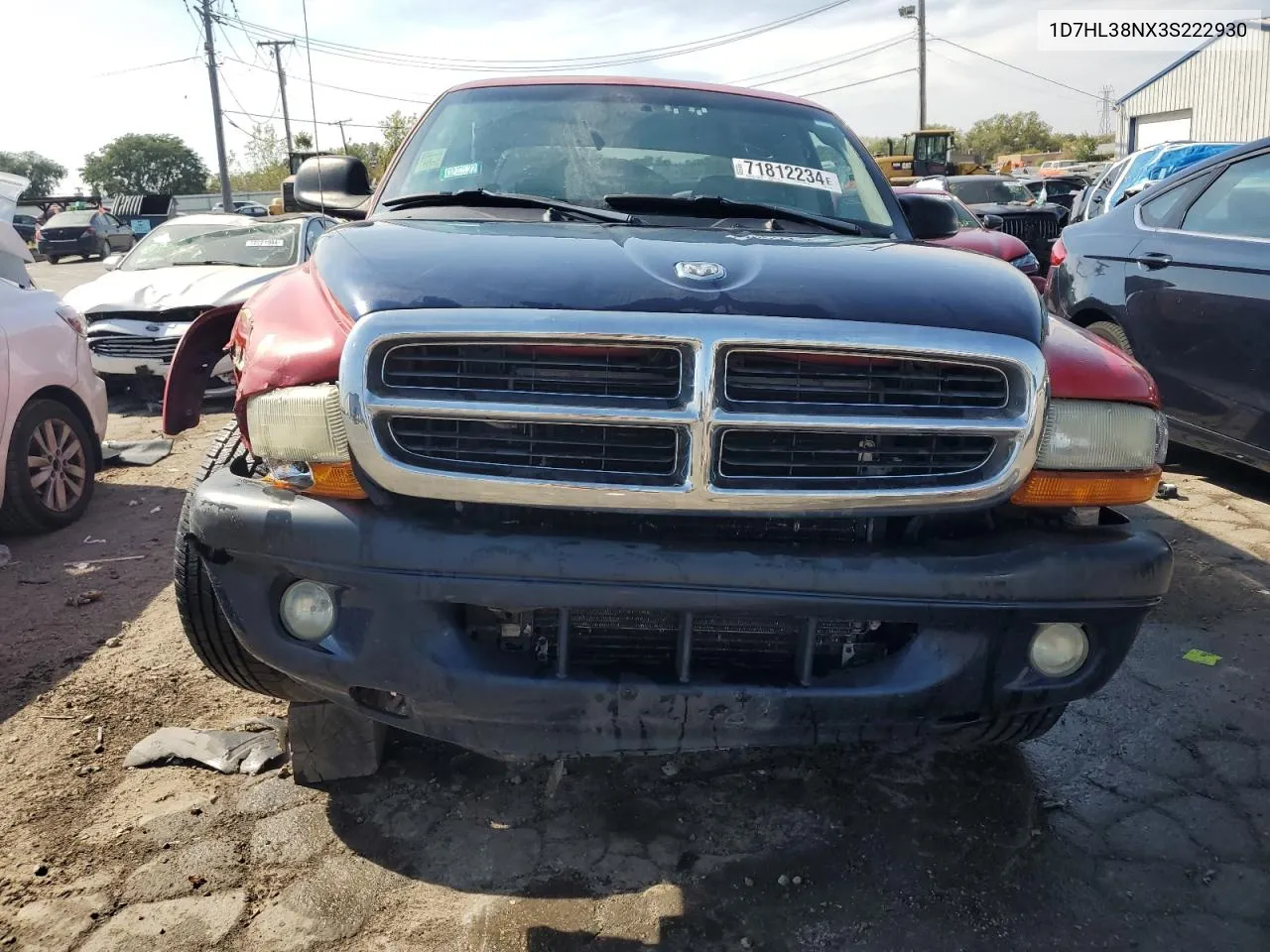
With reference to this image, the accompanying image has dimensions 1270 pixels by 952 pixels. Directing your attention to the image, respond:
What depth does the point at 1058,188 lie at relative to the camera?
25.5 meters

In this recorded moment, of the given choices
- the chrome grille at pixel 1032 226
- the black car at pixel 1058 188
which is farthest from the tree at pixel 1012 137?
the chrome grille at pixel 1032 226

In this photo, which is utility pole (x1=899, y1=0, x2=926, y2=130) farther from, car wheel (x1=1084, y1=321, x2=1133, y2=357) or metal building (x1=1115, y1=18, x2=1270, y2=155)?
car wheel (x1=1084, y1=321, x2=1133, y2=357)

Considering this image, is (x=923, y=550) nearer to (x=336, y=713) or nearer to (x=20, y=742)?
(x=336, y=713)

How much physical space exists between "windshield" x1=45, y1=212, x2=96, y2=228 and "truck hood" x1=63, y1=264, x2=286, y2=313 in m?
24.8

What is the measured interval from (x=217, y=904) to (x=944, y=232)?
284cm

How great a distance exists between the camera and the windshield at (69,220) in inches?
1177

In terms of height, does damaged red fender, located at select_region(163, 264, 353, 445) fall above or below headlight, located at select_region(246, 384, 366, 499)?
above

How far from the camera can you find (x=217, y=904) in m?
2.21

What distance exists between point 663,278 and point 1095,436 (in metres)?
0.95

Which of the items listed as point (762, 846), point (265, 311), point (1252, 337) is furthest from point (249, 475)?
point (1252, 337)

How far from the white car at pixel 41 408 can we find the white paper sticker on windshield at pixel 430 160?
267 cm

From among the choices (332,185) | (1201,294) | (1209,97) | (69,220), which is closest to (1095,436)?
(332,185)

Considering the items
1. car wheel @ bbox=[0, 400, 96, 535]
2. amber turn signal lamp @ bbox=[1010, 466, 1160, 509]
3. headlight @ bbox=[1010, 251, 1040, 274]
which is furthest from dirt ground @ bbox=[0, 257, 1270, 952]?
headlight @ bbox=[1010, 251, 1040, 274]

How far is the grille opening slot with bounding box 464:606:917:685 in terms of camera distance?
1.97 metres
